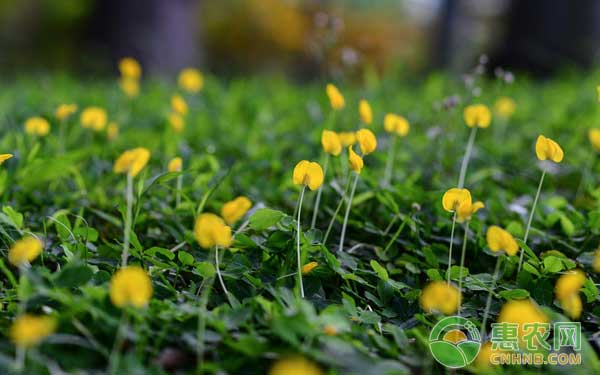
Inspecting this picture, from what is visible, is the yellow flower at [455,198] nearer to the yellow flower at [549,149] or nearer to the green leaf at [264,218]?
the yellow flower at [549,149]

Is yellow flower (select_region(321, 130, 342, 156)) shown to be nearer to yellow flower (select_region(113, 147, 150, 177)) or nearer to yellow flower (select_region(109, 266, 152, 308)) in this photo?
yellow flower (select_region(113, 147, 150, 177))

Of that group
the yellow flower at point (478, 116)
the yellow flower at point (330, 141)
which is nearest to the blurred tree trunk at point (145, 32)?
the yellow flower at point (478, 116)

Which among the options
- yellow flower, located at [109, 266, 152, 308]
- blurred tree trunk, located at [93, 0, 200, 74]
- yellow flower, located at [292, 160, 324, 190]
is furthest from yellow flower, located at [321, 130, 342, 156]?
blurred tree trunk, located at [93, 0, 200, 74]

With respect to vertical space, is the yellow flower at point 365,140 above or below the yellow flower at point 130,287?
above

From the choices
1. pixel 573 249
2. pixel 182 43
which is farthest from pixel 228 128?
pixel 182 43

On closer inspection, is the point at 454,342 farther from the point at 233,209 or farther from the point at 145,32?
the point at 145,32
